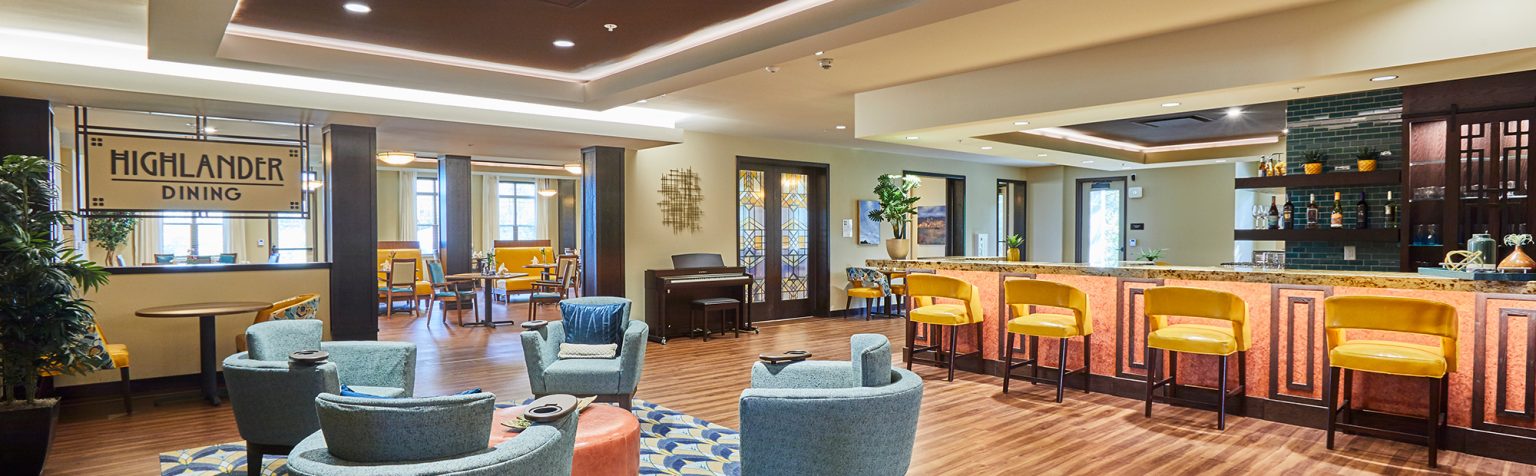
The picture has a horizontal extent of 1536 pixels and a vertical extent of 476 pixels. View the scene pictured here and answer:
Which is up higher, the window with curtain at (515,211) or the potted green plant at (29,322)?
the window with curtain at (515,211)

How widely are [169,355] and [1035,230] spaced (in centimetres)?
1266

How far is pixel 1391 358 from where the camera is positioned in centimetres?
414

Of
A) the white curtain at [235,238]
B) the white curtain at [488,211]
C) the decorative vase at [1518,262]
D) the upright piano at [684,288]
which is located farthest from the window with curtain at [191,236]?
the decorative vase at [1518,262]

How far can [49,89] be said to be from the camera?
5.07 m

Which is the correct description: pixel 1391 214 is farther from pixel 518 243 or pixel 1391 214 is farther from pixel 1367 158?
pixel 518 243

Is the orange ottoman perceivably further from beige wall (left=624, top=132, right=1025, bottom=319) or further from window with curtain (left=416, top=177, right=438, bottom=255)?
window with curtain (left=416, top=177, right=438, bottom=255)

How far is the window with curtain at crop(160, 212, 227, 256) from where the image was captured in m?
13.8

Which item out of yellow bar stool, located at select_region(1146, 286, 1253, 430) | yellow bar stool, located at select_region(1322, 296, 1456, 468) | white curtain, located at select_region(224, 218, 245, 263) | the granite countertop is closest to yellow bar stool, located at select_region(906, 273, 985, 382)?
the granite countertop

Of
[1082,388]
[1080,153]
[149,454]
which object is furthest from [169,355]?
[1080,153]

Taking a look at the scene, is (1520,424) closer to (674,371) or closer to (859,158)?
(674,371)

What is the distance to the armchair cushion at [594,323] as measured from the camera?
5.25 metres

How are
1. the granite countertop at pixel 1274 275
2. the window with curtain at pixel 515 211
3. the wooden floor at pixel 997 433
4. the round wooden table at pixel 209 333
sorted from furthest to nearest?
the window with curtain at pixel 515 211 → the round wooden table at pixel 209 333 → the granite countertop at pixel 1274 275 → the wooden floor at pixel 997 433

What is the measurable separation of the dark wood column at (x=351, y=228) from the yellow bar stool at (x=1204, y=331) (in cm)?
619

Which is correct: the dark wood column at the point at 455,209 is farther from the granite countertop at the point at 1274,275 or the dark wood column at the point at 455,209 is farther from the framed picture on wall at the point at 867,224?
the granite countertop at the point at 1274,275
